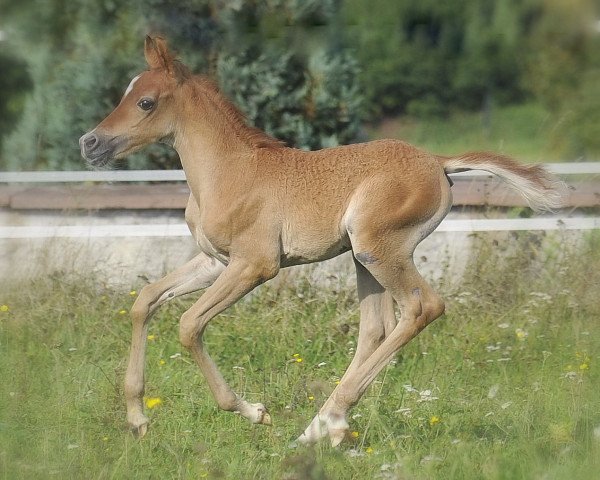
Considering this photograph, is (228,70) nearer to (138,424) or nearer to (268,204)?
(268,204)

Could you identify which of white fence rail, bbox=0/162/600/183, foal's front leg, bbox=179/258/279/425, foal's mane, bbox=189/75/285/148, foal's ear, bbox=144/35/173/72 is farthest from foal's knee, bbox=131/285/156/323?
white fence rail, bbox=0/162/600/183

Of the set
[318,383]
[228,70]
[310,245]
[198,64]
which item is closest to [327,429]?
[318,383]

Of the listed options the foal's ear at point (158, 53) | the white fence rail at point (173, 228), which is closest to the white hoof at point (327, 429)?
the foal's ear at point (158, 53)

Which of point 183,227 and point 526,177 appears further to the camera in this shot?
point 183,227

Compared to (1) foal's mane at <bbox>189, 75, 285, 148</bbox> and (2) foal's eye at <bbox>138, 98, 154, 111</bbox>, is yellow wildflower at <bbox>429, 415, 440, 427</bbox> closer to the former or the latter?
(1) foal's mane at <bbox>189, 75, 285, 148</bbox>

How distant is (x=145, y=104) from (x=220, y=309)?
107 centimetres

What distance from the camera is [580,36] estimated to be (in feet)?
66.6

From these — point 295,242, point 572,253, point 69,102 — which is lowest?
point 69,102

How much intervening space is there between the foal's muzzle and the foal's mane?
516mm

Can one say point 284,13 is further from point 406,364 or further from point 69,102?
point 406,364

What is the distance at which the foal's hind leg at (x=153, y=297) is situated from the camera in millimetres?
5383

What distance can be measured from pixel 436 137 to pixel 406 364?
15.4 m

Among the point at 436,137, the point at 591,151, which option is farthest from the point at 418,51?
the point at 591,151

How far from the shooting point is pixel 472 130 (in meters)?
22.3
